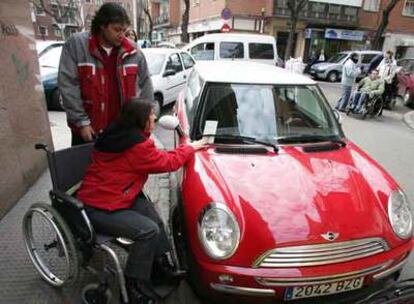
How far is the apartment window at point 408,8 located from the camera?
31531mm

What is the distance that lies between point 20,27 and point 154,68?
15.9 ft

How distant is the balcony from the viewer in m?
27.7

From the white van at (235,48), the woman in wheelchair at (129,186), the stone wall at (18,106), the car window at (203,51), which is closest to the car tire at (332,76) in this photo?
the white van at (235,48)

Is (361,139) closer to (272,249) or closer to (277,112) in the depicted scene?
(277,112)

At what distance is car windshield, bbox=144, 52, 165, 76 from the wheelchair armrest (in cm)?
664

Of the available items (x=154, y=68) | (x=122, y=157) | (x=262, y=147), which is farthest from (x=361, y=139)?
(x=122, y=157)

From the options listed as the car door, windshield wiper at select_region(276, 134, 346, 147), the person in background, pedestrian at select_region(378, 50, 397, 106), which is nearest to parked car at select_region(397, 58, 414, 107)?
pedestrian at select_region(378, 50, 397, 106)

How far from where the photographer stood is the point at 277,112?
3488 mm

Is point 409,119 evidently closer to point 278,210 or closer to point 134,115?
point 278,210

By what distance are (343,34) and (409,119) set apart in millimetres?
21758

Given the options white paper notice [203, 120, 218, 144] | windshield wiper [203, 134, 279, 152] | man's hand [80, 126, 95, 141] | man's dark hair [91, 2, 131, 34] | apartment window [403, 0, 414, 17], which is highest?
apartment window [403, 0, 414, 17]

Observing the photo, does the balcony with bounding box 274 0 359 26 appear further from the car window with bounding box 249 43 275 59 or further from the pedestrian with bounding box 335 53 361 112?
the pedestrian with bounding box 335 53 361 112

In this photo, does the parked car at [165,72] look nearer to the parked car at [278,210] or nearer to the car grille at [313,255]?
the parked car at [278,210]

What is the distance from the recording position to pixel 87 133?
2963mm
